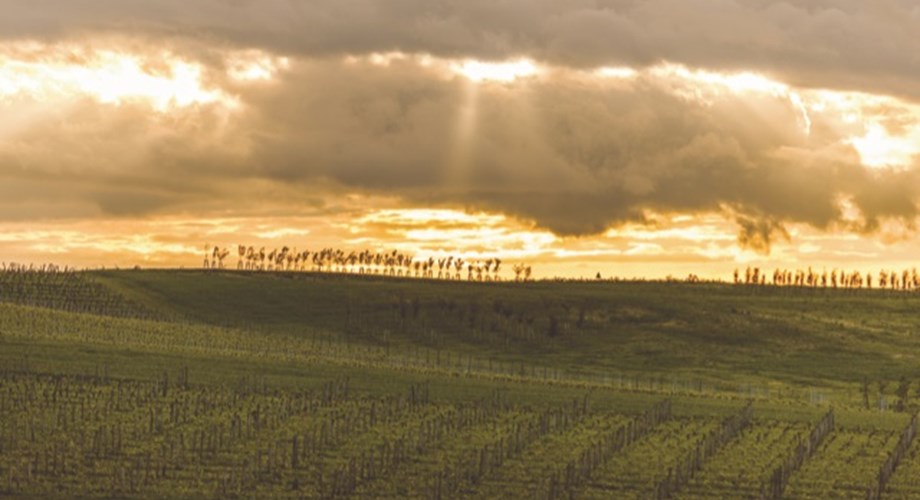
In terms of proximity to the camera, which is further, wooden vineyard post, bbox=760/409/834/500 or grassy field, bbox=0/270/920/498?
grassy field, bbox=0/270/920/498

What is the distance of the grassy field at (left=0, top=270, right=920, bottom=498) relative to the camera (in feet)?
215

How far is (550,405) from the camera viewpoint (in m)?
101

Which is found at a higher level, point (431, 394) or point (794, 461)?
point (431, 394)

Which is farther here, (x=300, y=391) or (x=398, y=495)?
(x=300, y=391)

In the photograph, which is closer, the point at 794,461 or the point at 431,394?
the point at 794,461

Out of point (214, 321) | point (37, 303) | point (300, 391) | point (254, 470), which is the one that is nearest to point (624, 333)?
point (214, 321)

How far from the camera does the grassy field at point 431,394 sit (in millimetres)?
65500

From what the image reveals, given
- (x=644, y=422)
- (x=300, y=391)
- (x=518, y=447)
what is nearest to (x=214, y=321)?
(x=300, y=391)

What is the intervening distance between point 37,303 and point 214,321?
20.7 meters

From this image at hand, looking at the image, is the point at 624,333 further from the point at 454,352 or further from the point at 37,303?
the point at 37,303

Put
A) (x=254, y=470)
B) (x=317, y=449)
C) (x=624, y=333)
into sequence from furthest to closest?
(x=624, y=333)
(x=317, y=449)
(x=254, y=470)

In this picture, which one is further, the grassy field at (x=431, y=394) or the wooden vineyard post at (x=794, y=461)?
the grassy field at (x=431, y=394)

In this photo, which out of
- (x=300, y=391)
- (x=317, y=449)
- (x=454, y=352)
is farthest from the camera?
(x=454, y=352)

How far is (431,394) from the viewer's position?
102812mm
